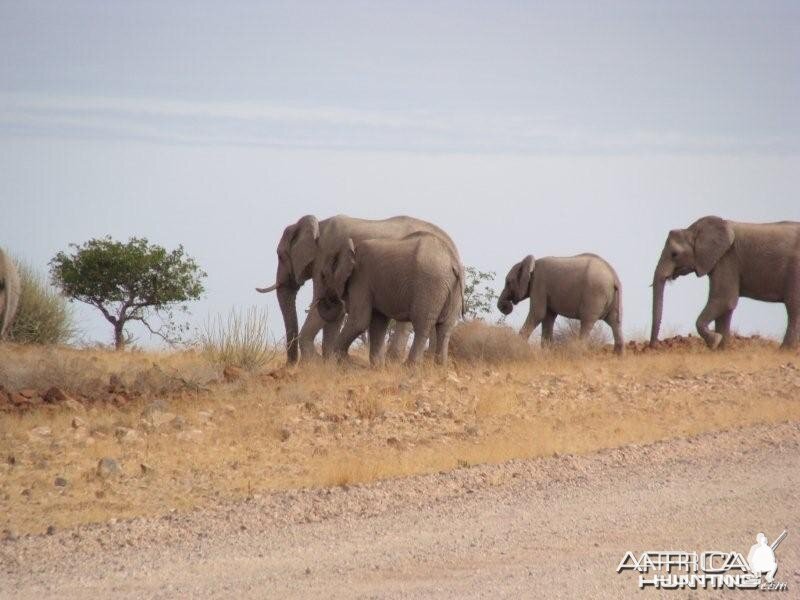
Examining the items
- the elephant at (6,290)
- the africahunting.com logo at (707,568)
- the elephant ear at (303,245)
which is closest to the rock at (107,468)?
the africahunting.com logo at (707,568)

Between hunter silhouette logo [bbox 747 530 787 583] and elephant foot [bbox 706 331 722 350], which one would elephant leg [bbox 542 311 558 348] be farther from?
hunter silhouette logo [bbox 747 530 787 583]

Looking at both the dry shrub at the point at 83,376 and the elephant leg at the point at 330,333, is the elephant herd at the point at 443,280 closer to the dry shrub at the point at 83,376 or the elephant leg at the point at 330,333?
the elephant leg at the point at 330,333

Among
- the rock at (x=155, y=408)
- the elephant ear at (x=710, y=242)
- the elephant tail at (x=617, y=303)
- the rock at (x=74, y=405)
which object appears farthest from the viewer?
the elephant tail at (x=617, y=303)

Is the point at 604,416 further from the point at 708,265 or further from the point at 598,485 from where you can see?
the point at 708,265

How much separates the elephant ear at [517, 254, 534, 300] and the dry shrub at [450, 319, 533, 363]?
4.02 meters

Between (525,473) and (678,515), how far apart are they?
202 centimetres

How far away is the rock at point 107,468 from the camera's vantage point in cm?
1160

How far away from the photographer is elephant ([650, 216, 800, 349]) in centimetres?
2512

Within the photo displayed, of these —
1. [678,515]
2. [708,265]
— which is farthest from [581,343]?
[678,515]

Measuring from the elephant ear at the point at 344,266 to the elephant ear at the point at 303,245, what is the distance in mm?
1663

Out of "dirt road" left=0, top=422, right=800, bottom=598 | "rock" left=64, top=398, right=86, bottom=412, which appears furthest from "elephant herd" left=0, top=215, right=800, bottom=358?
"dirt road" left=0, top=422, right=800, bottom=598

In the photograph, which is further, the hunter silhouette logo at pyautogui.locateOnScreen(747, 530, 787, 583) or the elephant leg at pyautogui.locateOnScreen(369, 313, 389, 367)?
the elephant leg at pyautogui.locateOnScreen(369, 313, 389, 367)

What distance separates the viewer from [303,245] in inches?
888

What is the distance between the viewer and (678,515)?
373 inches
